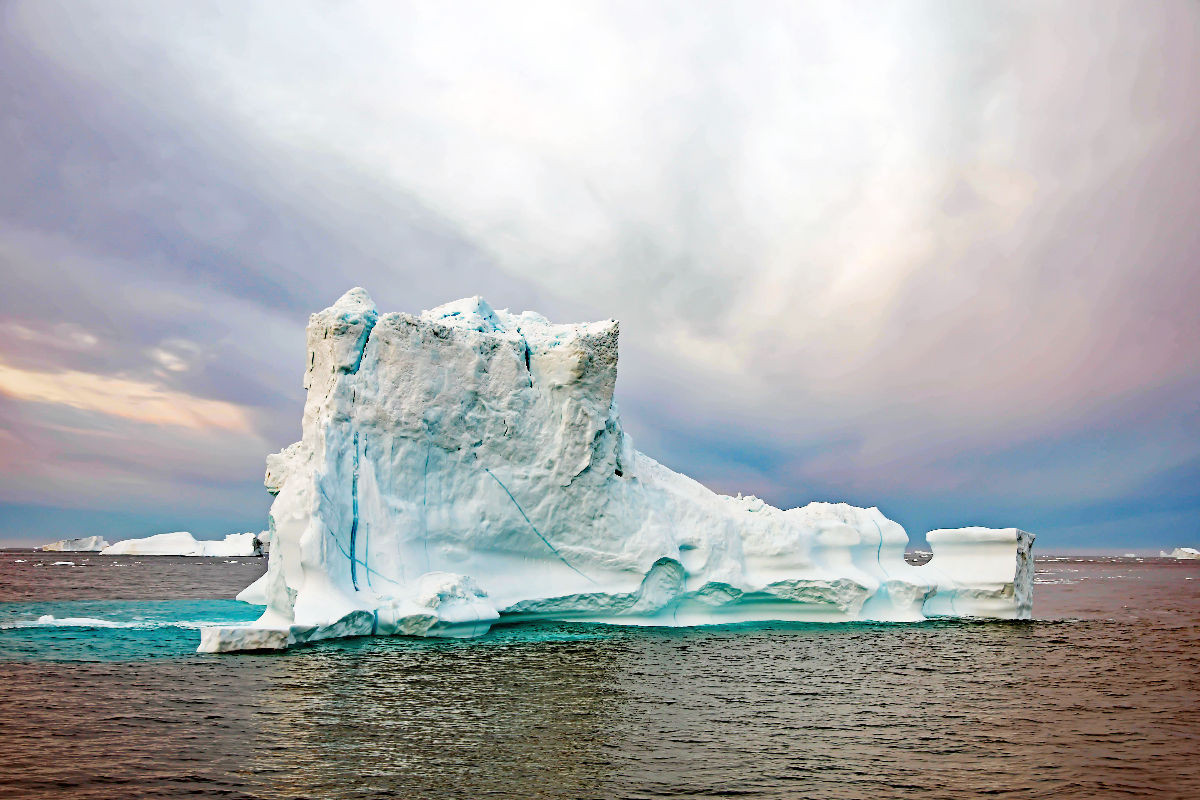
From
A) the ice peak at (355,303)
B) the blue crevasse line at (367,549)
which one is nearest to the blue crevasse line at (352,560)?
the blue crevasse line at (367,549)

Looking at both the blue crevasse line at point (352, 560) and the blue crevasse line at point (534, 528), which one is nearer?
the blue crevasse line at point (352, 560)

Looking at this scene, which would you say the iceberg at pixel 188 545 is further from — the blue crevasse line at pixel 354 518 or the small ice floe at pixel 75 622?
the blue crevasse line at pixel 354 518

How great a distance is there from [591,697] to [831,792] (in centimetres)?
425

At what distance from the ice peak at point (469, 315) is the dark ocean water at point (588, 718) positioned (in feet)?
25.4

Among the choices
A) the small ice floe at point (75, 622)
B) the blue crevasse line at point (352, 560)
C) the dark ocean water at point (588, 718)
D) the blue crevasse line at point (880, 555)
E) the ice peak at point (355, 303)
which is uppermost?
the ice peak at point (355, 303)

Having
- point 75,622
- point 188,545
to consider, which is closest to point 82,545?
point 188,545

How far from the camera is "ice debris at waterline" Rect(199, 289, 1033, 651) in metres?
Result: 16.8

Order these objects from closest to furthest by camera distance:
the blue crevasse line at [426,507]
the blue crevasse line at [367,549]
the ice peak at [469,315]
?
the blue crevasse line at [367,549] < the blue crevasse line at [426,507] < the ice peak at [469,315]

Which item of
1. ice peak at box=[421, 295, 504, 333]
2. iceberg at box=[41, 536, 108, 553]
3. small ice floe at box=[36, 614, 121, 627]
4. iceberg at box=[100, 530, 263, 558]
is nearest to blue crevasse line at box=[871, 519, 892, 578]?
ice peak at box=[421, 295, 504, 333]

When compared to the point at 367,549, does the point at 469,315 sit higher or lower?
higher

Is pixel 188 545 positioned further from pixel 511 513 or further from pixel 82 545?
pixel 511 513

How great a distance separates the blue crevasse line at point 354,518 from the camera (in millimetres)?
16500

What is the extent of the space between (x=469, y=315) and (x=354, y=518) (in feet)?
20.8

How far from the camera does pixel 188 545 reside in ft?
287
